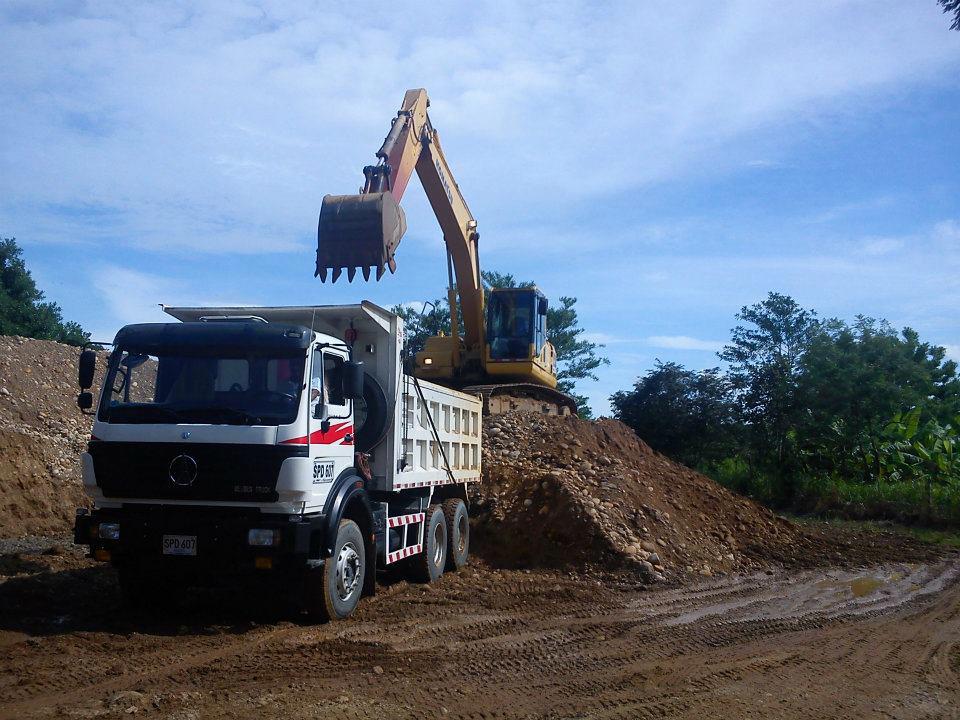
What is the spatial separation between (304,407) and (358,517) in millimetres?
1626

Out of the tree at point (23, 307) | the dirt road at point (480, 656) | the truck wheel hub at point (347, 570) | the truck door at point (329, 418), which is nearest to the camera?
the dirt road at point (480, 656)

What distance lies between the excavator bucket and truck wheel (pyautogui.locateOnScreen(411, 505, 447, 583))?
11.7ft

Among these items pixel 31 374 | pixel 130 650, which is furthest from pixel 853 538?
pixel 31 374

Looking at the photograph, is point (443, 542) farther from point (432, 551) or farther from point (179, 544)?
point (179, 544)

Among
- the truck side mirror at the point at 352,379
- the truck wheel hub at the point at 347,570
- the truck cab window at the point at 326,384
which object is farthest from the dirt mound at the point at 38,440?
the truck side mirror at the point at 352,379

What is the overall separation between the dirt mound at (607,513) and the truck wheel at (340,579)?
179 inches

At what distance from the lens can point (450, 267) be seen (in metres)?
20.6

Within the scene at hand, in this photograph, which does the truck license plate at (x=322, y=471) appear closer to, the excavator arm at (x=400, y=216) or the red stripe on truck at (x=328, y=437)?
the red stripe on truck at (x=328, y=437)

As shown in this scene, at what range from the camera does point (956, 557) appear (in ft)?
50.9

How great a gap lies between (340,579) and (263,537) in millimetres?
1147

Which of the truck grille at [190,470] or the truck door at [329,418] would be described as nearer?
the truck grille at [190,470]

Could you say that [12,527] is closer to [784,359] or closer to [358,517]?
[358,517]

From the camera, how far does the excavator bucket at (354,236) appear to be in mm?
12680

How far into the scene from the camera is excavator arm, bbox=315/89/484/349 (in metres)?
12.7
